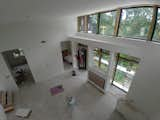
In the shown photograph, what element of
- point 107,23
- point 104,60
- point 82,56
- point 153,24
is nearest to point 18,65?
point 82,56

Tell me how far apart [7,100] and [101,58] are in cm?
490

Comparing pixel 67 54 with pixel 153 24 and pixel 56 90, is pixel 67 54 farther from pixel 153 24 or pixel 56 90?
pixel 153 24

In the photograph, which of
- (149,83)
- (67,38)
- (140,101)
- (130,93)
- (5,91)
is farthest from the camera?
(67,38)

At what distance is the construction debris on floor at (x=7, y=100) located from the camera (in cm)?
421

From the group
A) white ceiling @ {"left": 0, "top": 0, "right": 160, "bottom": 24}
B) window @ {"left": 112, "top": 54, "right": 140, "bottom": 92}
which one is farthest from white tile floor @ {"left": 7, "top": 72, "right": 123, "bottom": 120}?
white ceiling @ {"left": 0, "top": 0, "right": 160, "bottom": 24}

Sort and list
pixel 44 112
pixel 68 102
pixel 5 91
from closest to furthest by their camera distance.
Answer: pixel 44 112, pixel 68 102, pixel 5 91

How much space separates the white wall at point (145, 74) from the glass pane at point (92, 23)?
1.95 meters

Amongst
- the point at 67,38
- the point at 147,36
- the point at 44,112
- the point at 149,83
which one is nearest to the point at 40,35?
the point at 67,38

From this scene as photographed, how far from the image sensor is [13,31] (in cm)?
434

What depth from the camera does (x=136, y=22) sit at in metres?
3.77

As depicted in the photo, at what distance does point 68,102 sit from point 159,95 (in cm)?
323

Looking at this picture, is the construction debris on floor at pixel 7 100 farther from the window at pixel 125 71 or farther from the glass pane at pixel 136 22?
the glass pane at pixel 136 22

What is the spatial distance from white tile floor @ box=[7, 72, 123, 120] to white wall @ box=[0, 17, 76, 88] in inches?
34.4

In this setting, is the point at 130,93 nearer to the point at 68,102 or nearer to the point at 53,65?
the point at 68,102
